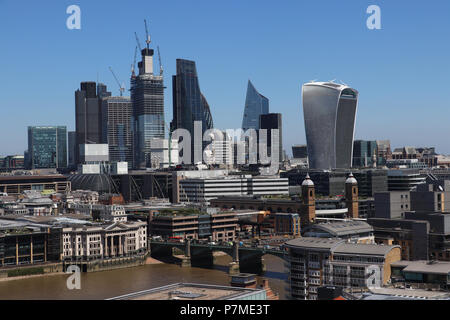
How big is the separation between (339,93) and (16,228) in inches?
→ 2498

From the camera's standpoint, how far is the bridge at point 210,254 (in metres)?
57.7

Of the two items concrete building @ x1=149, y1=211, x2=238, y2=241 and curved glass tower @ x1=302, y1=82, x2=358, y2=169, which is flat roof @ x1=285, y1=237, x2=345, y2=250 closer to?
concrete building @ x1=149, y1=211, x2=238, y2=241

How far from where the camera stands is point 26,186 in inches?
5133

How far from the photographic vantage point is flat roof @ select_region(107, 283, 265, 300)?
2412 centimetres

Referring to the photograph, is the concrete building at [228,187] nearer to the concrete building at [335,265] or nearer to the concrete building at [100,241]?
the concrete building at [100,241]

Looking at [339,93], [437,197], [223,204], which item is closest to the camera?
[437,197]

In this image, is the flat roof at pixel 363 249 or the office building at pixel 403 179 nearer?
the flat roof at pixel 363 249

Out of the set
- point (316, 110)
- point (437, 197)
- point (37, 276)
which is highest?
point (316, 110)

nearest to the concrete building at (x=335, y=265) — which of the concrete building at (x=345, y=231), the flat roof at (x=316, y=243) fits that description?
the flat roof at (x=316, y=243)

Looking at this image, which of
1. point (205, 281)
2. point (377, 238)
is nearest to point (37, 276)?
point (205, 281)

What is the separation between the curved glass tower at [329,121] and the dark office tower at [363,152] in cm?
6588

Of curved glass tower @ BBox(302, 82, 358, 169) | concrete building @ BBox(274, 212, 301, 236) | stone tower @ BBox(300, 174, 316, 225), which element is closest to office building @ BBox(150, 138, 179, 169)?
curved glass tower @ BBox(302, 82, 358, 169)

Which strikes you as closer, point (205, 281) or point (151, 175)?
point (205, 281)
